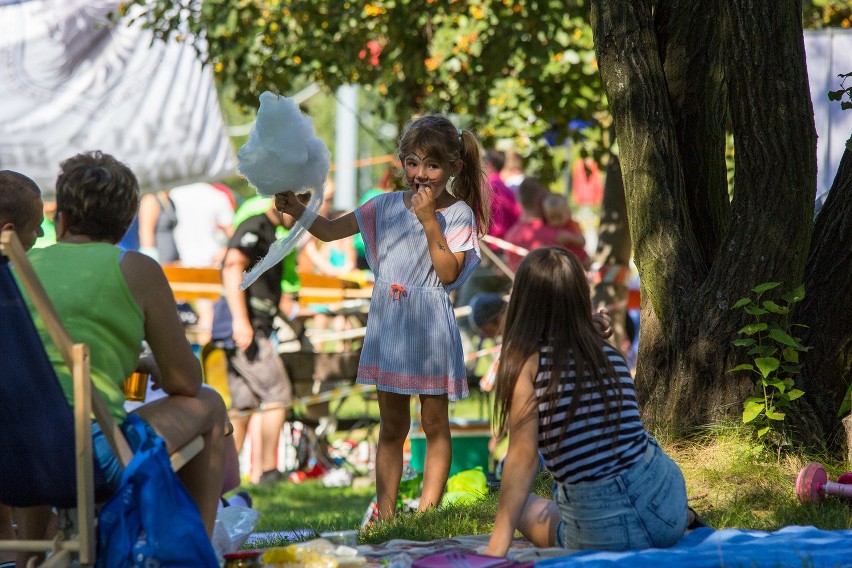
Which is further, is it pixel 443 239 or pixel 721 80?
pixel 721 80

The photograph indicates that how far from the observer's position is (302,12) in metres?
8.30

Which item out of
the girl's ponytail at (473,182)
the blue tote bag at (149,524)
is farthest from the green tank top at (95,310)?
the girl's ponytail at (473,182)

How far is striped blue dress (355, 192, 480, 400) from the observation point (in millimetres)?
4520

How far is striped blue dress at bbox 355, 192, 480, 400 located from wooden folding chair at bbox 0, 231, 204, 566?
1502 mm

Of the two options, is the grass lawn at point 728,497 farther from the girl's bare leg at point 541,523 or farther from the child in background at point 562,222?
the child in background at point 562,222

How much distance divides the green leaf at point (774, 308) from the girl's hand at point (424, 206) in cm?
136

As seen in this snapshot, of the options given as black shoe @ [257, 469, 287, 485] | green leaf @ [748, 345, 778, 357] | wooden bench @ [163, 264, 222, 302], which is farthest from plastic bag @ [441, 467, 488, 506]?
wooden bench @ [163, 264, 222, 302]

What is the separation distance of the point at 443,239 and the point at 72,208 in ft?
4.72

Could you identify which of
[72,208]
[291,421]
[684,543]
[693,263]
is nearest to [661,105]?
[693,263]

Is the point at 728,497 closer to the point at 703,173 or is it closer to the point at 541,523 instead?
the point at 541,523

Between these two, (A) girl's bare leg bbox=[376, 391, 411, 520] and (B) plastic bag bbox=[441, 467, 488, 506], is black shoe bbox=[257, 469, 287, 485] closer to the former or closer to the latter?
(B) plastic bag bbox=[441, 467, 488, 506]

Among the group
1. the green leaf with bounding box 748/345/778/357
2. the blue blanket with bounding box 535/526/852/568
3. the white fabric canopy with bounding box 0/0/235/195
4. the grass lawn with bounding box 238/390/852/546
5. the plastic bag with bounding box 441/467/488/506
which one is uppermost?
the white fabric canopy with bounding box 0/0/235/195

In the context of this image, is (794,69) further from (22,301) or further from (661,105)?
(22,301)

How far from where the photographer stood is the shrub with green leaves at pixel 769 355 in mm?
4562
